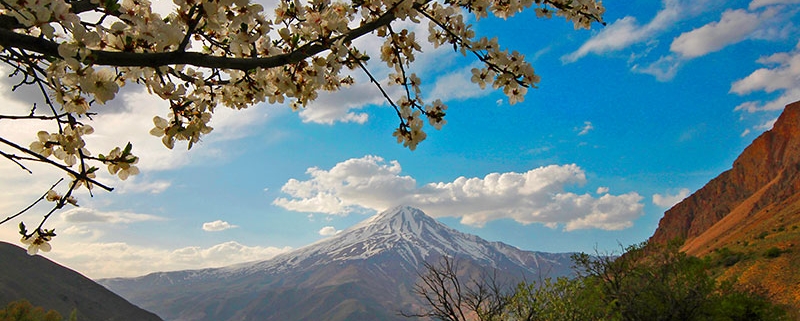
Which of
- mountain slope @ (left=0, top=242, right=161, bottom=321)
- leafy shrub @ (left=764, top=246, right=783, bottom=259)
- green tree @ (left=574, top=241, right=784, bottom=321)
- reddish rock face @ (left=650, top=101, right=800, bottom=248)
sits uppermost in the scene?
reddish rock face @ (left=650, top=101, right=800, bottom=248)

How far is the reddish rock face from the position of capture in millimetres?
106725

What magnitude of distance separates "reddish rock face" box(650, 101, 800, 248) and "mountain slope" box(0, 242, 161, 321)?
152885 millimetres

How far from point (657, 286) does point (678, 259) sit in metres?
5.68

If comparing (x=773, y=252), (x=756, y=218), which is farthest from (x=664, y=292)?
(x=756, y=218)

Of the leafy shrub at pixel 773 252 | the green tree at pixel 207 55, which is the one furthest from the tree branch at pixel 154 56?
the leafy shrub at pixel 773 252

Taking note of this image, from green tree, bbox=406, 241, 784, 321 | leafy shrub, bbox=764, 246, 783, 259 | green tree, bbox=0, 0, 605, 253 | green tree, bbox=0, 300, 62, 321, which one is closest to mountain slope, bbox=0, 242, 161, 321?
green tree, bbox=0, 300, 62, 321

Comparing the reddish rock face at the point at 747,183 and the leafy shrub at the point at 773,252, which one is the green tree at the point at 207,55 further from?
the reddish rock face at the point at 747,183

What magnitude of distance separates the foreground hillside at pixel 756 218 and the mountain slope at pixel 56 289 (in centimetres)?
12968

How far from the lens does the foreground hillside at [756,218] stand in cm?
4425

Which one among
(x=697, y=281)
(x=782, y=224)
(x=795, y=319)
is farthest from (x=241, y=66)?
(x=782, y=224)

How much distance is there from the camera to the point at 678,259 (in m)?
28.8

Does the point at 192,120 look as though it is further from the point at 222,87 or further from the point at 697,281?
the point at 697,281

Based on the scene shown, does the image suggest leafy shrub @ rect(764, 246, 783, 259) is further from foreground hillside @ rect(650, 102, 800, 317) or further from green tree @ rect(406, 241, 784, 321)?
green tree @ rect(406, 241, 784, 321)

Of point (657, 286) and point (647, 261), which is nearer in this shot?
point (657, 286)
